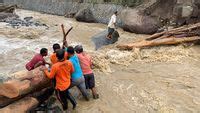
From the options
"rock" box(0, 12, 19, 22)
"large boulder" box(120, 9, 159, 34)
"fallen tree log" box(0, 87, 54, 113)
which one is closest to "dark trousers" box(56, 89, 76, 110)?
"fallen tree log" box(0, 87, 54, 113)

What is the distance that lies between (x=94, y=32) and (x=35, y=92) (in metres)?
11.7

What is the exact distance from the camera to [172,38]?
15156 millimetres

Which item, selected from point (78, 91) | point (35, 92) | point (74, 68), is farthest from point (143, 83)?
point (35, 92)

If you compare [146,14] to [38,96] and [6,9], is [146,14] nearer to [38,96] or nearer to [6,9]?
[6,9]

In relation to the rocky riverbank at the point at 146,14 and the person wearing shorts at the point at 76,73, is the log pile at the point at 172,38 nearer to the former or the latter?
the rocky riverbank at the point at 146,14

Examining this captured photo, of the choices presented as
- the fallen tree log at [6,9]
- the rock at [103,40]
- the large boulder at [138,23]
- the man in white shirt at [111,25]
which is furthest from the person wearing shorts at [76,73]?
the fallen tree log at [6,9]

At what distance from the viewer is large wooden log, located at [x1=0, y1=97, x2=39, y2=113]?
26.4 ft

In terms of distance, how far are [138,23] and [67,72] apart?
11.3 m

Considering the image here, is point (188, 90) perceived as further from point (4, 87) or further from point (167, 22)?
point (167, 22)

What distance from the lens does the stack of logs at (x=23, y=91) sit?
316 inches

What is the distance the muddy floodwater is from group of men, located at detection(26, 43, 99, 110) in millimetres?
469

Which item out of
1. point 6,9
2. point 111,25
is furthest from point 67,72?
point 6,9

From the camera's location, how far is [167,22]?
19.8 metres

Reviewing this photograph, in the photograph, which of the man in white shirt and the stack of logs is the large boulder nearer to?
the man in white shirt
